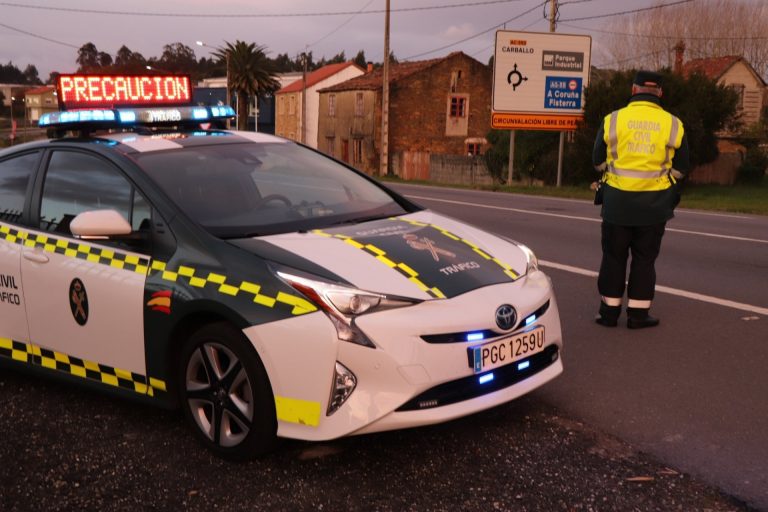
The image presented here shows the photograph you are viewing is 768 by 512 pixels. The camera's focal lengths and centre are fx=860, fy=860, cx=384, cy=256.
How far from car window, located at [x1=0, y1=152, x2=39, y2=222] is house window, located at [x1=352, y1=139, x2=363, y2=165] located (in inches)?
2002

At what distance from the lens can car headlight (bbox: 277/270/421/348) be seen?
137 inches

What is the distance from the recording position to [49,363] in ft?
15.2

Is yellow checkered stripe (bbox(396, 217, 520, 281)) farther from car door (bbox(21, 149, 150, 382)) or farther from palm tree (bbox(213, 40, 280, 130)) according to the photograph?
palm tree (bbox(213, 40, 280, 130))

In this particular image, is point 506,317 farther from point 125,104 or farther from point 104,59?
point 104,59

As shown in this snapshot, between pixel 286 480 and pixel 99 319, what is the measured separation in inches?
52.3

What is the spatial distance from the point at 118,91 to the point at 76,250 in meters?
2.22

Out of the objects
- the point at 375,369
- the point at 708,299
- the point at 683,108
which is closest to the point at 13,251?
the point at 375,369

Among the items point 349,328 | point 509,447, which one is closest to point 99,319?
point 349,328

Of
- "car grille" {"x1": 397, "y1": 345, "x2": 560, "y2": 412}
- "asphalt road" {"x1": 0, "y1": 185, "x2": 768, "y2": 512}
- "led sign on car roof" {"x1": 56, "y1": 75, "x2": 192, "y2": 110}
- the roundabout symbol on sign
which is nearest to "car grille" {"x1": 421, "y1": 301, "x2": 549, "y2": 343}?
"car grille" {"x1": 397, "y1": 345, "x2": 560, "y2": 412}

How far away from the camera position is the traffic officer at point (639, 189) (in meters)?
6.03

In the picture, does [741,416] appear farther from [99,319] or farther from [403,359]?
[99,319]

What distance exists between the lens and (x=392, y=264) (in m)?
3.87

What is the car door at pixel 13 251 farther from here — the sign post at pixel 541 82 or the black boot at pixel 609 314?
the sign post at pixel 541 82

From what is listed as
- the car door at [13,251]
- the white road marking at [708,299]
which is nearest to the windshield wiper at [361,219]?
the car door at [13,251]
